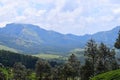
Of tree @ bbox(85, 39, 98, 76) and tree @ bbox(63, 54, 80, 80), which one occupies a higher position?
tree @ bbox(85, 39, 98, 76)

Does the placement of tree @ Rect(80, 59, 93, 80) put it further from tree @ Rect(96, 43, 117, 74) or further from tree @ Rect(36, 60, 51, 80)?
tree @ Rect(36, 60, 51, 80)

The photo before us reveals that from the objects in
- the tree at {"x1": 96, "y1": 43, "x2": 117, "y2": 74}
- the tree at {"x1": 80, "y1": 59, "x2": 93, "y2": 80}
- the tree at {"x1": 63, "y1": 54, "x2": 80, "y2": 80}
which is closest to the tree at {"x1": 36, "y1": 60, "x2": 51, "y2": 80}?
the tree at {"x1": 63, "y1": 54, "x2": 80, "y2": 80}

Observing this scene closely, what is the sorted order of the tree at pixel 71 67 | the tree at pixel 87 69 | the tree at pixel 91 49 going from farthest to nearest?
the tree at pixel 71 67
the tree at pixel 87 69
the tree at pixel 91 49

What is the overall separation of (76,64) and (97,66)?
1812 cm

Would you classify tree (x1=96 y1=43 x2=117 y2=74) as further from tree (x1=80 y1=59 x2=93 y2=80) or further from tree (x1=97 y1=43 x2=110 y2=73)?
tree (x1=80 y1=59 x2=93 y2=80)

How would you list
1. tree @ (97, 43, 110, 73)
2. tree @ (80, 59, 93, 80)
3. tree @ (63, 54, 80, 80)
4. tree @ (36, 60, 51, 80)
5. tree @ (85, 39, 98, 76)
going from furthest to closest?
1. tree @ (36, 60, 51, 80)
2. tree @ (63, 54, 80, 80)
3. tree @ (80, 59, 93, 80)
4. tree @ (97, 43, 110, 73)
5. tree @ (85, 39, 98, 76)

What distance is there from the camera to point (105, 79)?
242ft

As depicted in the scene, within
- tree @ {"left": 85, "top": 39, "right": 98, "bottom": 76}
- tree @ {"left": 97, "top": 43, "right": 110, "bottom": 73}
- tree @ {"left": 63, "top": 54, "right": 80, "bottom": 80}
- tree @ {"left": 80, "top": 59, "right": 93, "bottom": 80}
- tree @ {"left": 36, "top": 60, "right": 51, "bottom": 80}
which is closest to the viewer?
tree @ {"left": 85, "top": 39, "right": 98, "bottom": 76}

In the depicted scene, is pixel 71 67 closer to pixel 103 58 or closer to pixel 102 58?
pixel 102 58

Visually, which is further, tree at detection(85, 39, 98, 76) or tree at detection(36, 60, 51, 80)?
tree at detection(36, 60, 51, 80)

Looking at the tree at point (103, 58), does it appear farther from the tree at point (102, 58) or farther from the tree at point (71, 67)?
the tree at point (71, 67)

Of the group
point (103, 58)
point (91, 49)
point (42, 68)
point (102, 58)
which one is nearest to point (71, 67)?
point (102, 58)

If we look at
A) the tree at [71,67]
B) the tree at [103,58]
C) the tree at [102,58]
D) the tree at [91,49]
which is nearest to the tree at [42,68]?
the tree at [71,67]

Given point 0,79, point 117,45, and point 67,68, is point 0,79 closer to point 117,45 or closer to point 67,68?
point 67,68
